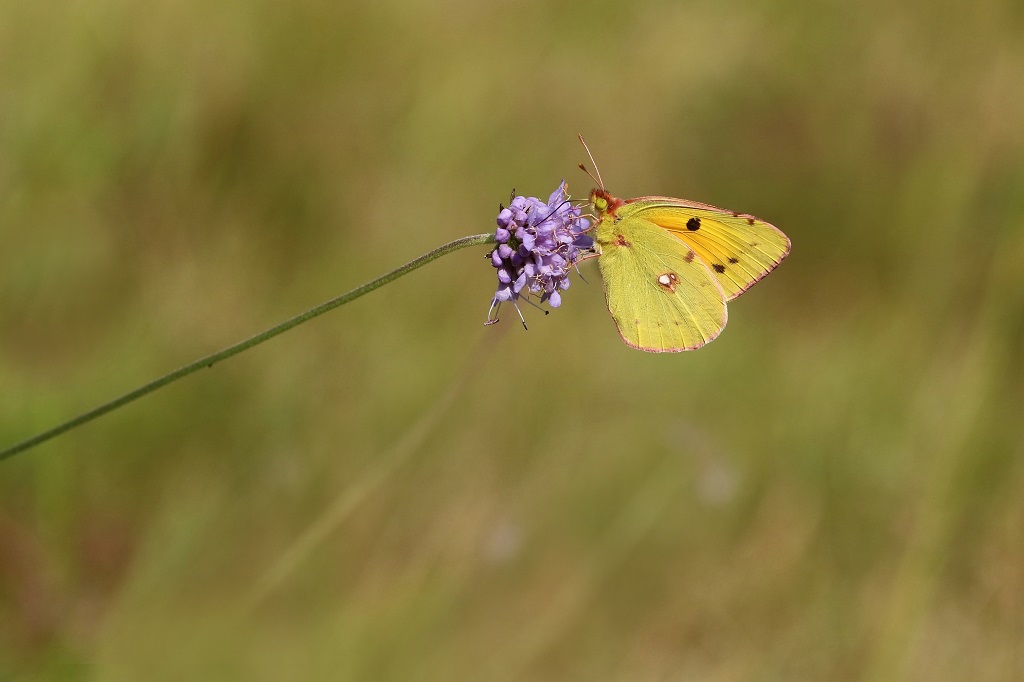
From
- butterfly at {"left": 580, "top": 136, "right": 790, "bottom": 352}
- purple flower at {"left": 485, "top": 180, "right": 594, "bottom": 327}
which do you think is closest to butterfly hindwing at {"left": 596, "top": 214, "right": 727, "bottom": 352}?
butterfly at {"left": 580, "top": 136, "right": 790, "bottom": 352}

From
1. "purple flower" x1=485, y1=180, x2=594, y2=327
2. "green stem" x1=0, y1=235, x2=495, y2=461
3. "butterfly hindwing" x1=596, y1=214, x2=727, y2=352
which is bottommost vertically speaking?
"green stem" x1=0, y1=235, x2=495, y2=461

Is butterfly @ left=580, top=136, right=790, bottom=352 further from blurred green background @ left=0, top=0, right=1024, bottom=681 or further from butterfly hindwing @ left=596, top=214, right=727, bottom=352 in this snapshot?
blurred green background @ left=0, top=0, right=1024, bottom=681

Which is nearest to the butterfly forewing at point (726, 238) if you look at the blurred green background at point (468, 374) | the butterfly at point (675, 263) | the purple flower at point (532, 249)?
the butterfly at point (675, 263)

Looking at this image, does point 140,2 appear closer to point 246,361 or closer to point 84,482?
point 246,361

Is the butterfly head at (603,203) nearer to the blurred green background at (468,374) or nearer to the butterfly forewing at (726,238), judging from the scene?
the butterfly forewing at (726,238)

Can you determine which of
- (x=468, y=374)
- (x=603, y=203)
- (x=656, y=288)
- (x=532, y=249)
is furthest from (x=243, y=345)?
(x=656, y=288)

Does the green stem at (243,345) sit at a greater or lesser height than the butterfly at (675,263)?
lesser

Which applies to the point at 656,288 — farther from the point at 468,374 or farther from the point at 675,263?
the point at 468,374

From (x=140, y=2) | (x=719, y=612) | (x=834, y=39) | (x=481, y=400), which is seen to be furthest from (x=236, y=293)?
(x=834, y=39)
